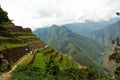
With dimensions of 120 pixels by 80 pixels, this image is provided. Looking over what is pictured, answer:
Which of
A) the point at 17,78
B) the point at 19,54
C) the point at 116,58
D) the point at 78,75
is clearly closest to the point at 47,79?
the point at 17,78

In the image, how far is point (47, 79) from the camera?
4103cm

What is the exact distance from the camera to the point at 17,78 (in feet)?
139

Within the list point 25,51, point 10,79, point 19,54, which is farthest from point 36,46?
point 10,79

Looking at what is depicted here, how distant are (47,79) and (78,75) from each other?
38.5 feet

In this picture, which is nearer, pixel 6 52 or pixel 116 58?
pixel 116 58

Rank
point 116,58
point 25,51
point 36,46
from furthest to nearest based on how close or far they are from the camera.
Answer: point 36,46
point 25,51
point 116,58

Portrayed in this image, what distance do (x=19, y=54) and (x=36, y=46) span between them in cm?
3451

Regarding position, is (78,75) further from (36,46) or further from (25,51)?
(36,46)

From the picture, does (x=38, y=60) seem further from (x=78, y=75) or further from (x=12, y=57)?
(x=78, y=75)

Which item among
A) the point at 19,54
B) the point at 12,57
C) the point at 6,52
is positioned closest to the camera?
the point at 6,52

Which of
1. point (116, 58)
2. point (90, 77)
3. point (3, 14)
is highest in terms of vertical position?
point (3, 14)

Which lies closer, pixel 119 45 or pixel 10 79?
pixel 10 79

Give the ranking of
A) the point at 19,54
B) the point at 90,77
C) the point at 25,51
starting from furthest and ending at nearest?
the point at 25,51, the point at 19,54, the point at 90,77

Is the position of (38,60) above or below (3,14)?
below
